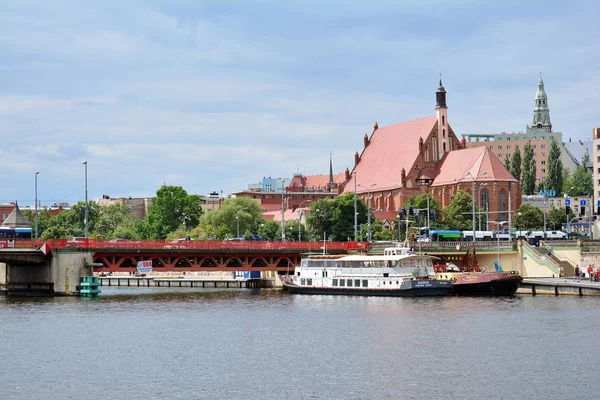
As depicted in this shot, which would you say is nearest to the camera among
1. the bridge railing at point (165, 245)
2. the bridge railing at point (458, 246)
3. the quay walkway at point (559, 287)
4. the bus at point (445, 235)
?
the quay walkway at point (559, 287)

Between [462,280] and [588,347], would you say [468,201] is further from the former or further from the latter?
[588,347]

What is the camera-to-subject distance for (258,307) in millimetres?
102812

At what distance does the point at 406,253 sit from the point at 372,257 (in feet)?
13.0

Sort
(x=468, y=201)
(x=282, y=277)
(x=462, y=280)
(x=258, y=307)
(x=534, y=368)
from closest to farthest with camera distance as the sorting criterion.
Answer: (x=534, y=368) → (x=258, y=307) → (x=462, y=280) → (x=282, y=277) → (x=468, y=201)

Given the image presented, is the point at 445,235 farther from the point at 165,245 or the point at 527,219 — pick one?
the point at 527,219

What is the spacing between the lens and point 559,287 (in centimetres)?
10794

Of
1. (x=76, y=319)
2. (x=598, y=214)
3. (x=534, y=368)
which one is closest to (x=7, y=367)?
(x=76, y=319)

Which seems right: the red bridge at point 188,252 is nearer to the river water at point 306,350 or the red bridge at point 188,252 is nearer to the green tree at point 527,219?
the river water at point 306,350

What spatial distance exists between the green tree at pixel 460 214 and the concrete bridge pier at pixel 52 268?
8619 cm

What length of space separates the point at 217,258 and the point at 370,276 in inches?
777

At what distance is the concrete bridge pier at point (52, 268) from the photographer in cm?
11388

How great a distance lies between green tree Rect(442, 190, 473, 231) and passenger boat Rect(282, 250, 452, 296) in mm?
72632

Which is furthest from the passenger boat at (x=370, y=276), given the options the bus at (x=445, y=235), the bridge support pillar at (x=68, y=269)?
the bus at (x=445, y=235)

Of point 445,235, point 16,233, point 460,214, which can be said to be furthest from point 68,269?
point 460,214
